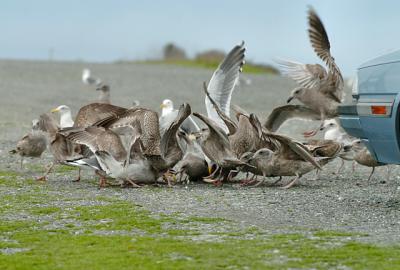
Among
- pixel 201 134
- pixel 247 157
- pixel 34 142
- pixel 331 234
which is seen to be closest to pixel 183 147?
pixel 201 134

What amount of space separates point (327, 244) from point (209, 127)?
518cm

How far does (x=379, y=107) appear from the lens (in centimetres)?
1066

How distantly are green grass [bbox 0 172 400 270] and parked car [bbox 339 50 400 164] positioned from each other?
69.0 inches

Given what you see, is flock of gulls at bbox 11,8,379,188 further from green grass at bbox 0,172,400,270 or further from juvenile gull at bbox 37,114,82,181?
green grass at bbox 0,172,400,270

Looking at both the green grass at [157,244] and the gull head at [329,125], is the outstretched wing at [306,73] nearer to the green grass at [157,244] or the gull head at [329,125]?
the gull head at [329,125]

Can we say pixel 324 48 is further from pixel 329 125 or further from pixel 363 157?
pixel 363 157

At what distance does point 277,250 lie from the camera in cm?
854

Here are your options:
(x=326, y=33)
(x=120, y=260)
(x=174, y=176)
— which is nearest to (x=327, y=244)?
(x=120, y=260)

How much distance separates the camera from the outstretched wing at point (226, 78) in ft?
54.6

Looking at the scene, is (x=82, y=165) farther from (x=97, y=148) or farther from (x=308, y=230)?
(x=308, y=230)

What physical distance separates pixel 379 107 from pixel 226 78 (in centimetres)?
639

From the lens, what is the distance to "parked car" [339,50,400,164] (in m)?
10.6

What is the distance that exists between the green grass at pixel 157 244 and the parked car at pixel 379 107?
175 cm

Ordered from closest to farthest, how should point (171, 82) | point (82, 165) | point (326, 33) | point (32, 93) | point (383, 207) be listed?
point (383, 207) < point (82, 165) < point (326, 33) < point (32, 93) < point (171, 82)
